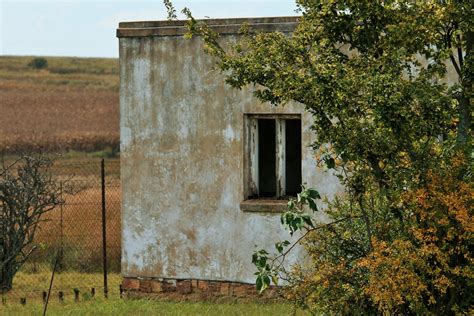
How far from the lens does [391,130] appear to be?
30.4 ft

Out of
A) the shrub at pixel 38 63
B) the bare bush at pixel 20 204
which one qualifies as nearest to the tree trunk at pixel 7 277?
the bare bush at pixel 20 204

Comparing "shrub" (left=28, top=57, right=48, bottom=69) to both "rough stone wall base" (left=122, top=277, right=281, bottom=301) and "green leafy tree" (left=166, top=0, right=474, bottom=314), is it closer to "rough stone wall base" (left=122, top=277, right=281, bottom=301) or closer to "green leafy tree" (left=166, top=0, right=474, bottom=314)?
"rough stone wall base" (left=122, top=277, right=281, bottom=301)

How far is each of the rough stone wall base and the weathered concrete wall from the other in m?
0.09

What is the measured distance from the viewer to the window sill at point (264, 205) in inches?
580

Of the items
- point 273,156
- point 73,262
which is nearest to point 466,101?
point 273,156

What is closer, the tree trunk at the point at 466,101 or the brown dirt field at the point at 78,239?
the tree trunk at the point at 466,101

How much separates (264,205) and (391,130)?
18.6ft

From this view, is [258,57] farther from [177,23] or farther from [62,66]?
[62,66]

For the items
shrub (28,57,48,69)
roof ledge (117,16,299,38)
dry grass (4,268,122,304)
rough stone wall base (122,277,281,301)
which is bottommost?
dry grass (4,268,122,304)

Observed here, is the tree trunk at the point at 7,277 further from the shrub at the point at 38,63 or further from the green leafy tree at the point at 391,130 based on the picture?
the shrub at the point at 38,63

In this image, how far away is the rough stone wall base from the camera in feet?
49.2

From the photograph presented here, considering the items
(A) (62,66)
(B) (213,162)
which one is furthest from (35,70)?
(B) (213,162)

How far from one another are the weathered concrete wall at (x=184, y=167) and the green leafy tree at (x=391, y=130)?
4.78 meters

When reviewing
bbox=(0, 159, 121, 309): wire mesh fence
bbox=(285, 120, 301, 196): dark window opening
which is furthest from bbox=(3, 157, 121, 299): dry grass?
bbox=(285, 120, 301, 196): dark window opening
